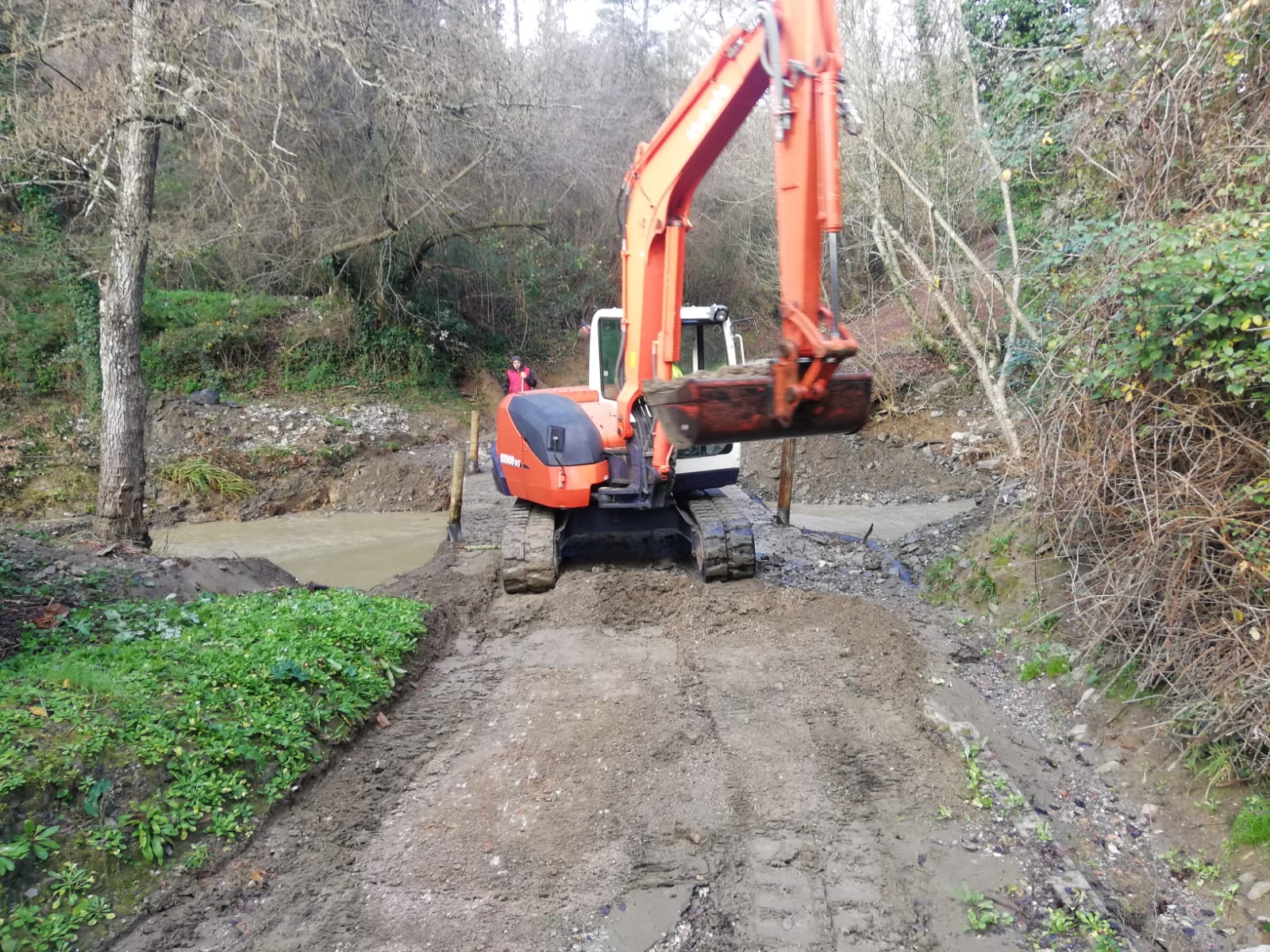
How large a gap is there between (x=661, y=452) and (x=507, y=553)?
5.58ft

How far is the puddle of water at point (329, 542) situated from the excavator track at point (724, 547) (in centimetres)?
397

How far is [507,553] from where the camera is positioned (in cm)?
698

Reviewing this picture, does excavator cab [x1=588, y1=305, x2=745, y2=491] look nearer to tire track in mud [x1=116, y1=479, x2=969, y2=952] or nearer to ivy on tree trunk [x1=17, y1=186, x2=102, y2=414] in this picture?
tire track in mud [x1=116, y1=479, x2=969, y2=952]

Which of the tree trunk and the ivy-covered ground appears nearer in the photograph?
the ivy-covered ground

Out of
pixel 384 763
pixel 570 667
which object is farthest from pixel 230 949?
pixel 570 667

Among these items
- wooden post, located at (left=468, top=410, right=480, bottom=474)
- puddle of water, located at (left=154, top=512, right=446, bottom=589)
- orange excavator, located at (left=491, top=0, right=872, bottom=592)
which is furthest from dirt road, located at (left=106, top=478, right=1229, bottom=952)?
wooden post, located at (left=468, top=410, right=480, bottom=474)

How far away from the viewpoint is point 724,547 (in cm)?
696

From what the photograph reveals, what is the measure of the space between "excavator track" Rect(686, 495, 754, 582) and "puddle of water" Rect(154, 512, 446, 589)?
397cm

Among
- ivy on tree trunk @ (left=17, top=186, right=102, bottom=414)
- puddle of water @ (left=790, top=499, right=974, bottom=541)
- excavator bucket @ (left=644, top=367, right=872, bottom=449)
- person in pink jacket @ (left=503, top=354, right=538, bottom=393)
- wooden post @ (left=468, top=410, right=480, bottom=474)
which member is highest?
ivy on tree trunk @ (left=17, top=186, right=102, bottom=414)

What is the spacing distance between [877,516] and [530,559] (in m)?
6.98

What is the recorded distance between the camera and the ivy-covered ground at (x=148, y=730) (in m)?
3.12

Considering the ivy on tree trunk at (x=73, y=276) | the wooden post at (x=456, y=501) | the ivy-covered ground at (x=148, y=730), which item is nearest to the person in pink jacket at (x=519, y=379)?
the wooden post at (x=456, y=501)

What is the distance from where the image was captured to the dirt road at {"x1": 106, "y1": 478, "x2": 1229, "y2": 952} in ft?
10.3

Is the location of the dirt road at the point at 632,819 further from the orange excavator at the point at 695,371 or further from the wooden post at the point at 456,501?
the wooden post at the point at 456,501
